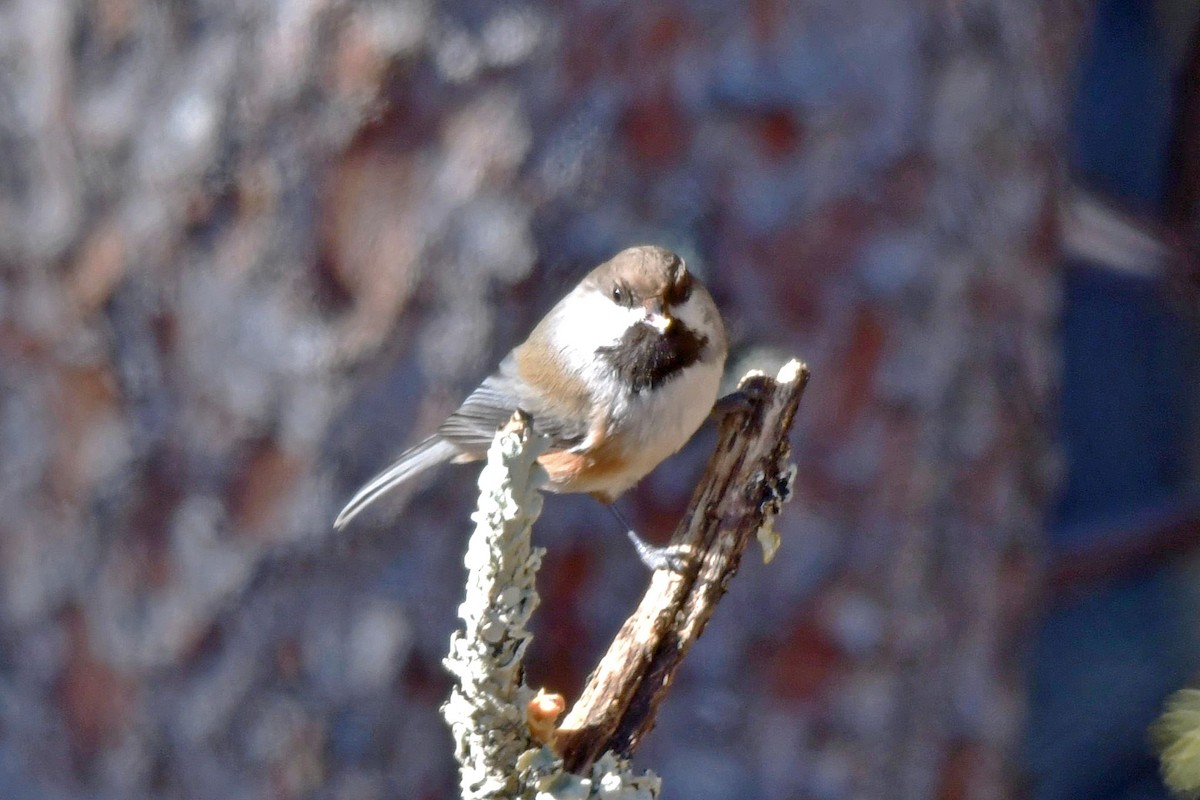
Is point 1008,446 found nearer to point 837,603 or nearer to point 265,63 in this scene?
point 837,603

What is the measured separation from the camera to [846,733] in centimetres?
216

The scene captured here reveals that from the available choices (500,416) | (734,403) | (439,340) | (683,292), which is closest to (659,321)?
(683,292)

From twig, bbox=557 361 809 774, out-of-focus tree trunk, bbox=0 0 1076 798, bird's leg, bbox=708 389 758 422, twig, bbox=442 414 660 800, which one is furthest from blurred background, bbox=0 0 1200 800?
twig, bbox=442 414 660 800

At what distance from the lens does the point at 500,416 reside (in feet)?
5.87

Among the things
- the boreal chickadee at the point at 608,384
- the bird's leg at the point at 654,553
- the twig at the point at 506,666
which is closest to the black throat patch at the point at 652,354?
the boreal chickadee at the point at 608,384

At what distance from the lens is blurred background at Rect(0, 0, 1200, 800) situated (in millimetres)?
1903

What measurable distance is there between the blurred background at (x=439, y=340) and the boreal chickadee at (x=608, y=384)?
109 millimetres

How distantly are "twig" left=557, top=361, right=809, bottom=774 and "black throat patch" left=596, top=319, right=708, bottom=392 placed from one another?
0.26m

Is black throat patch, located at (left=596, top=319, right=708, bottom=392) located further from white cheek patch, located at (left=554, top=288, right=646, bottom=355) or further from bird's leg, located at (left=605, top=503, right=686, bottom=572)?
bird's leg, located at (left=605, top=503, right=686, bottom=572)

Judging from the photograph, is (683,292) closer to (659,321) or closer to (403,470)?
(659,321)

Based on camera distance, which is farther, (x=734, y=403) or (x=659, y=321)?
(x=659, y=321)

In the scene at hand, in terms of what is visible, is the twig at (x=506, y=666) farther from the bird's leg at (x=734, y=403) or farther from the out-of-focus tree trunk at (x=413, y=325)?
the out-of-focus tree trunk at (x=413, y=325)

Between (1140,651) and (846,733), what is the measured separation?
1554mm

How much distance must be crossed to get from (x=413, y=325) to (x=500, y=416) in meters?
0.22
